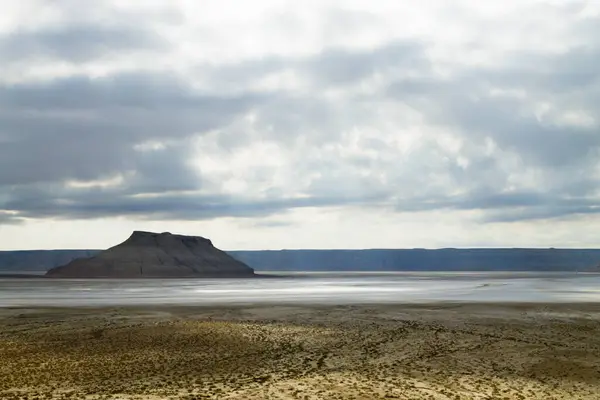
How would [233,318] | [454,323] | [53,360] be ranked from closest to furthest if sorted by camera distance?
[53,360]
[454,323]
[233,318]

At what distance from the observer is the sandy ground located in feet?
73.0

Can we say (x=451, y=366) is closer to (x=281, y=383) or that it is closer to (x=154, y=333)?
(x=281, y=383)

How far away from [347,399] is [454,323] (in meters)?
27.0

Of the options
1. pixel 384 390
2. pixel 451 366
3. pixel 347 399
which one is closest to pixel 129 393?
pixel 347 399

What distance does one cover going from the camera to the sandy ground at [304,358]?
73.0 ft

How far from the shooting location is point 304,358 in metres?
28.9

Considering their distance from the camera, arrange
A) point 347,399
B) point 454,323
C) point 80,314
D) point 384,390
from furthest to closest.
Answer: point 80,314 → point 454,323 → point 384,390 → point 347,399

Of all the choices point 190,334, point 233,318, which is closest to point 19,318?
point 233,318

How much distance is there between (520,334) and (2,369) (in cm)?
2902

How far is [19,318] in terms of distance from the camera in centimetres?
5194

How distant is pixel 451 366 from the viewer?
88.8 ft

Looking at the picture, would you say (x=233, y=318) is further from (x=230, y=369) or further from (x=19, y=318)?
(x=230, y=369)

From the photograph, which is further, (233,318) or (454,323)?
(233,318)

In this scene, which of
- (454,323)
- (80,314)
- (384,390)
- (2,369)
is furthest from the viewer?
(80,314)
